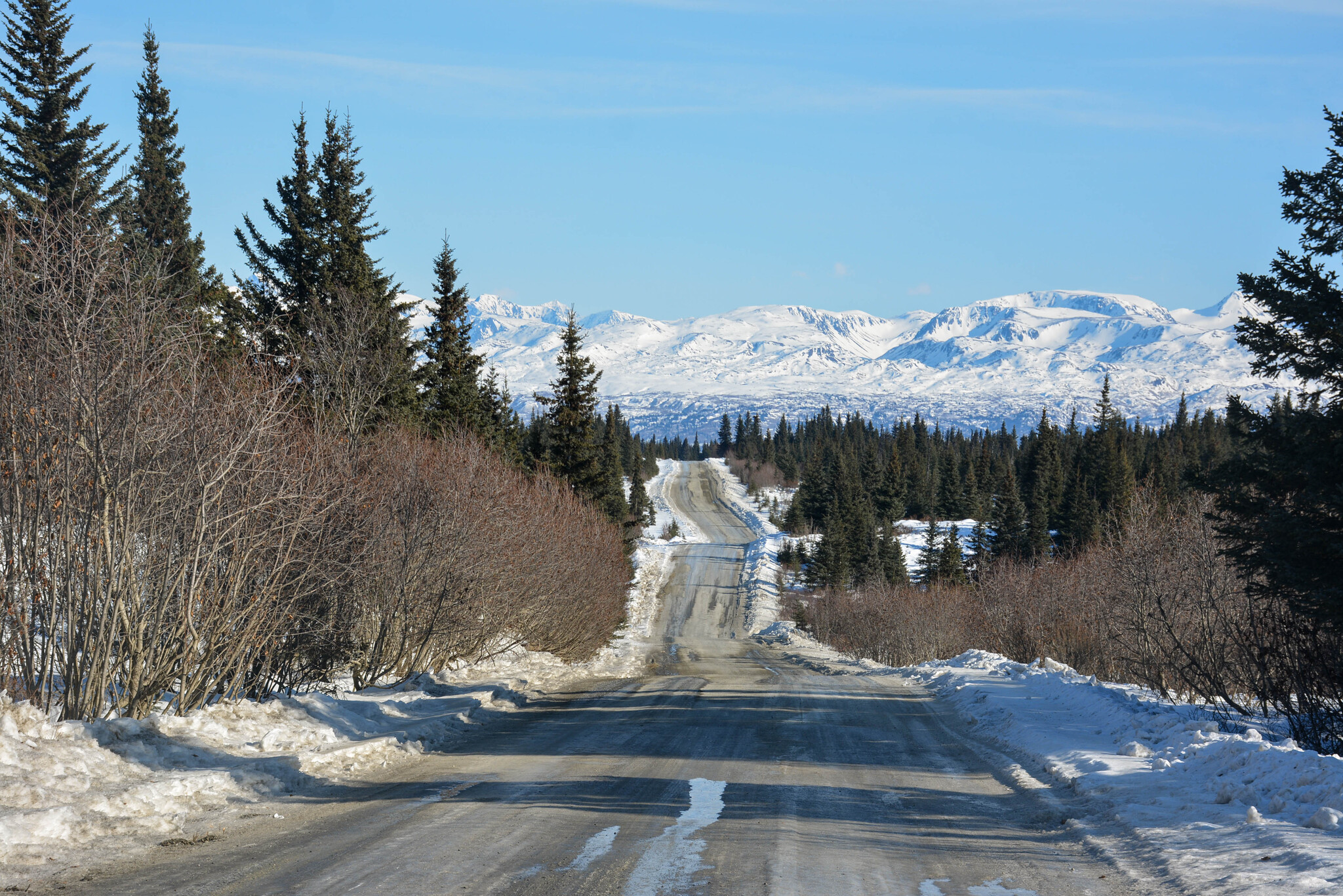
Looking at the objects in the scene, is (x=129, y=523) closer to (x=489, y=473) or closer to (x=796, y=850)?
(x=796, y=850)

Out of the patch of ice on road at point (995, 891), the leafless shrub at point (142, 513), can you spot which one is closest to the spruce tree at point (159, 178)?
the leafless shrub at point (142, 513)

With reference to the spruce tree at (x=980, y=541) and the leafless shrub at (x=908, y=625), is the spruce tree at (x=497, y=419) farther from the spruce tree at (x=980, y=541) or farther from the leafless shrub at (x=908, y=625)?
the spruce tree at (x=980, y=541)

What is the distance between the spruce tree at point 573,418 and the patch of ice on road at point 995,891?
34.4 metres

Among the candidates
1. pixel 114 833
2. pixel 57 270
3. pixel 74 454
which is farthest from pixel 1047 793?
pixel 57 270

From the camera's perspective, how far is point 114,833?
7.81 meters

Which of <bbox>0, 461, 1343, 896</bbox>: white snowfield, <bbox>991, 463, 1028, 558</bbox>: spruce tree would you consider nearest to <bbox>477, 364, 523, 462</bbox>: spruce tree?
<bbox>0, 461, 1343, 896</bbox>: white snowfield

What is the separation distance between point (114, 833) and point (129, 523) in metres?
3.64

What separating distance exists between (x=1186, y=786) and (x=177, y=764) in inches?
399

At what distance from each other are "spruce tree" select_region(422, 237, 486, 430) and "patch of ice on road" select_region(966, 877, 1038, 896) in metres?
32.1

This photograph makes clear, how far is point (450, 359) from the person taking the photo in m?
39.2

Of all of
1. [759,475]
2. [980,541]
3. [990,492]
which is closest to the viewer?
[980,541]

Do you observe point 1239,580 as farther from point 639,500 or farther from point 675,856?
point 639,500

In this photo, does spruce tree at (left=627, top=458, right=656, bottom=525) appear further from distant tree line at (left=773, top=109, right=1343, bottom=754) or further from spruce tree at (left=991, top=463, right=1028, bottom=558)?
distant tree line at (left=773, top=109, right=1343, bottom=754)

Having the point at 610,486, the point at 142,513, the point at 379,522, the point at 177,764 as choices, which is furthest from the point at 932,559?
the point at 177,764
